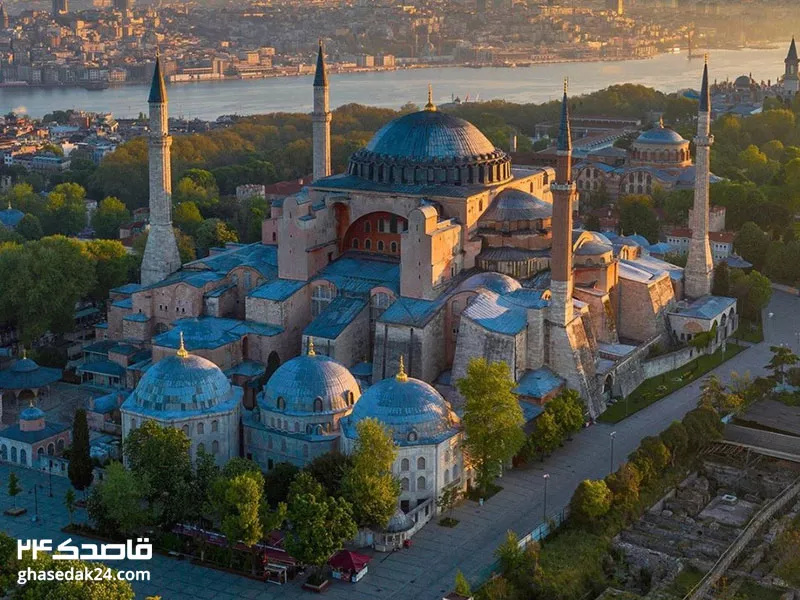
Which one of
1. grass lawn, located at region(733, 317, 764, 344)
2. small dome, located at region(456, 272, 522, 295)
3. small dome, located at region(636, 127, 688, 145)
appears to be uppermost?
small dome, located at region(636, 127, 688, 145)

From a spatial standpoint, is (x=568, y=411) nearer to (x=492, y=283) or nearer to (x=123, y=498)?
(x=492, y=283)

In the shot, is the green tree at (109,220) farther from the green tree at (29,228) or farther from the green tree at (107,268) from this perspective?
the green tree at (107,268)

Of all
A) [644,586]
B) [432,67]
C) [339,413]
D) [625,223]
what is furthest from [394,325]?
[432,67]

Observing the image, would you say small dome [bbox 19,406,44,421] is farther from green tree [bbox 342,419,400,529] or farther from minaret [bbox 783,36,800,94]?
minaret [bbox 783,36,800,94]

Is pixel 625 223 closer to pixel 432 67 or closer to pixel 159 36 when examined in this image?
pixel 432 67

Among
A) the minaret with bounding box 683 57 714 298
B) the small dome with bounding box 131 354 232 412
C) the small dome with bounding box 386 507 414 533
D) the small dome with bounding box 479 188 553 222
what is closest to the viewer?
the small dome with bounding box 386 507 414 533

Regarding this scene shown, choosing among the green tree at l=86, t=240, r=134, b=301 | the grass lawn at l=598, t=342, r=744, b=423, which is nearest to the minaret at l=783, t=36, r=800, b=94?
the grass lawn at l=598, t=342, r=744, b=423

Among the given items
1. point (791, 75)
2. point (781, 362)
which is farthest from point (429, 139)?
point (791, 75)
